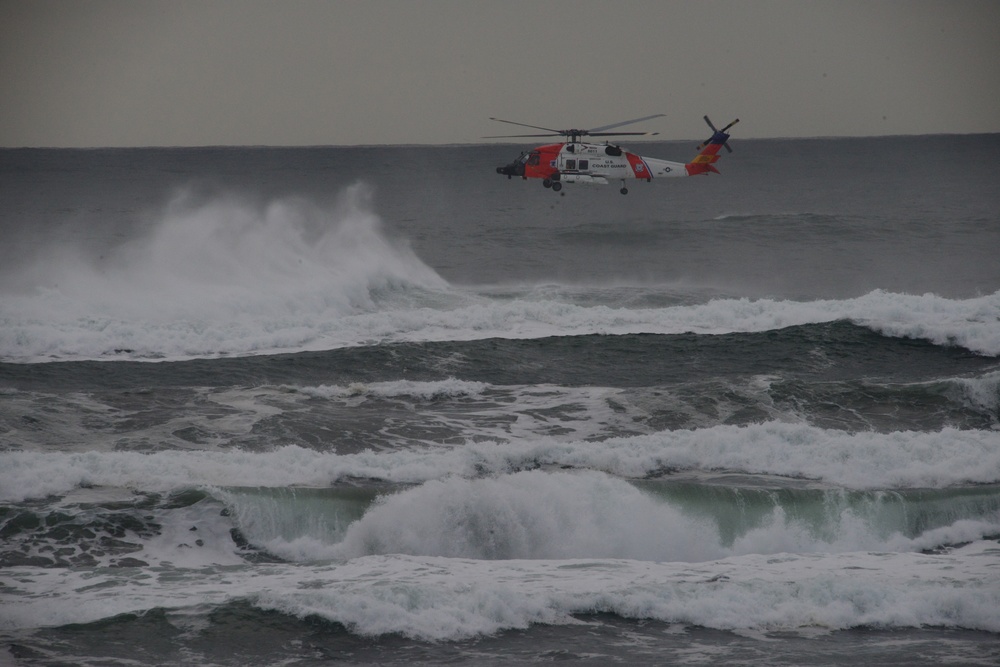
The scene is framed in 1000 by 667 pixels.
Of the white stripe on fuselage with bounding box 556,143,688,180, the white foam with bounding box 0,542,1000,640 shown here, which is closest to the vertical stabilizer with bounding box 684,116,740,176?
the white stripe on fuselage with bounding box 556,143,688,180

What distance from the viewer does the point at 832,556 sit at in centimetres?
1438

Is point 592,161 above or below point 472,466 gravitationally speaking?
above

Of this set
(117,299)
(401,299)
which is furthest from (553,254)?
(117,299)

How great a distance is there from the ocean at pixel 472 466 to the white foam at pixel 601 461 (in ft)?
0.20

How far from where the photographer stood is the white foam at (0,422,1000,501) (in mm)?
16297

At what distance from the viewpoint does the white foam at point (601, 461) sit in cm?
1630

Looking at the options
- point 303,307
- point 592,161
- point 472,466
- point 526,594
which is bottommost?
point 526,594

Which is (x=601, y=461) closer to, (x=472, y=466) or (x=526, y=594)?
(x=472, y=466)

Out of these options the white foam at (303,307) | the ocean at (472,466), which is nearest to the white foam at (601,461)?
the ocean at (472,466)

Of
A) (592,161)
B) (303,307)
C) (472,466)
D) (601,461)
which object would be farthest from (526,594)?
(303,307)

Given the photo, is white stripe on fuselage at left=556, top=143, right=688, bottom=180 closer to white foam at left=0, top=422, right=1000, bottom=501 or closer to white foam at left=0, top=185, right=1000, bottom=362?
white foam at left=0, top=185, right=1000, bottom=362

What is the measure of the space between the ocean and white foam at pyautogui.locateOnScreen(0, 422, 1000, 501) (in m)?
0.06

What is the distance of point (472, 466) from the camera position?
17.3 meters

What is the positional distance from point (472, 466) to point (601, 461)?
7.01 feet
